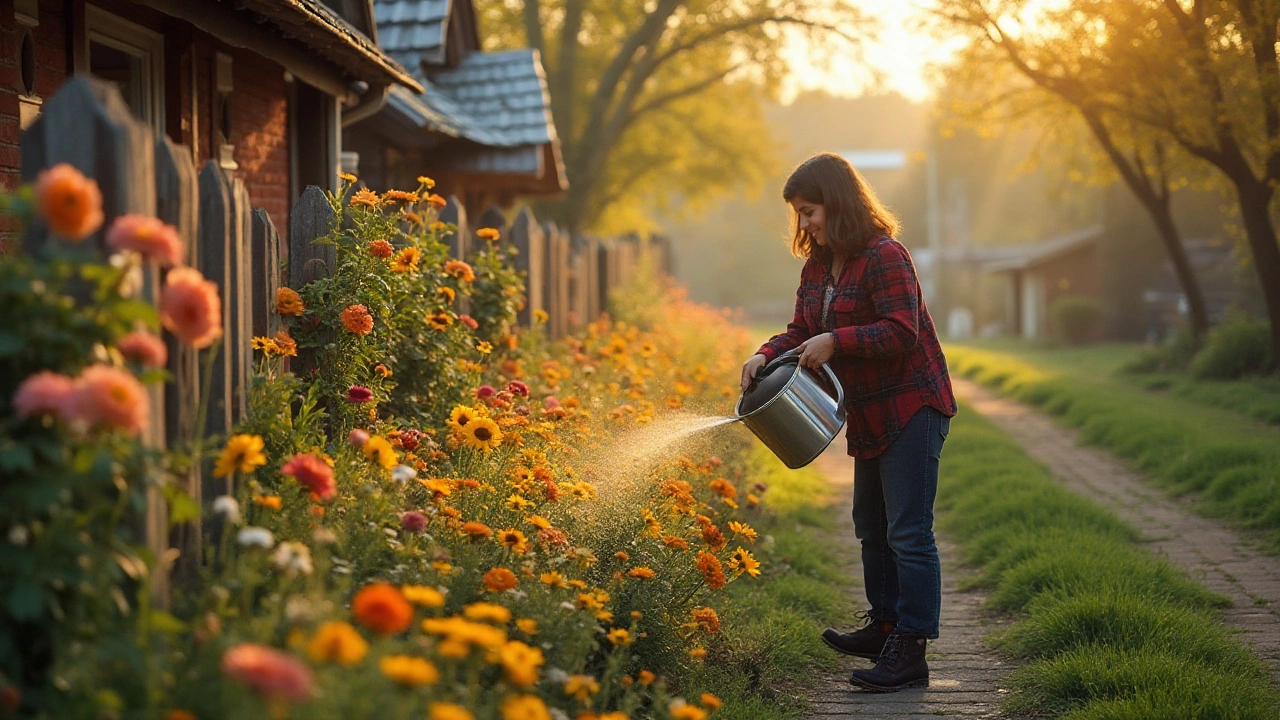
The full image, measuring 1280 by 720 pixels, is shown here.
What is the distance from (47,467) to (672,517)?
8.19ft

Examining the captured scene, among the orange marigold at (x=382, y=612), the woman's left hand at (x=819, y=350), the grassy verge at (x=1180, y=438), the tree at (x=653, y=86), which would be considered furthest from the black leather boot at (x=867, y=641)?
the tree at (x=653, y=86)

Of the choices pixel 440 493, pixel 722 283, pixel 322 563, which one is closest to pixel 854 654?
pixel 440 493

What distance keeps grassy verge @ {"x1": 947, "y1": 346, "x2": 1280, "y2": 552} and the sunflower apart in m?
4.53

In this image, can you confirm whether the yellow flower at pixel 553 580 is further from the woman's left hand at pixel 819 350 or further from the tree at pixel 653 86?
the tree at pixel 653 86

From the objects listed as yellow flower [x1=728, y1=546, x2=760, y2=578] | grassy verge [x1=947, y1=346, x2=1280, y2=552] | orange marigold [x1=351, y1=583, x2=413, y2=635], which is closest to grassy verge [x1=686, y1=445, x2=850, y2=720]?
yellow flower [x1=728, y1=546, x2=760, y2=578]

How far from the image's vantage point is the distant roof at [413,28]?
1455 centimetres

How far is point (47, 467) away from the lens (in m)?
2.35

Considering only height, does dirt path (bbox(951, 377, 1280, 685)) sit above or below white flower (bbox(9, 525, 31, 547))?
below

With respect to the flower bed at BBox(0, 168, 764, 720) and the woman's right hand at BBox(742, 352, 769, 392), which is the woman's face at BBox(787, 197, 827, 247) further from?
the flower bed at BBox(0, 168, 764, 720)

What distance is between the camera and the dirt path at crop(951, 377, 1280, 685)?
207 inches

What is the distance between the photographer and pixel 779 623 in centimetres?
488

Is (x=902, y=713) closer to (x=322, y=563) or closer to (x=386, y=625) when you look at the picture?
(x=322, y=563)

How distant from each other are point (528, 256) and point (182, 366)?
596cm

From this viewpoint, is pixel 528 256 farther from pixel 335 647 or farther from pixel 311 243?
pixel 335 647
